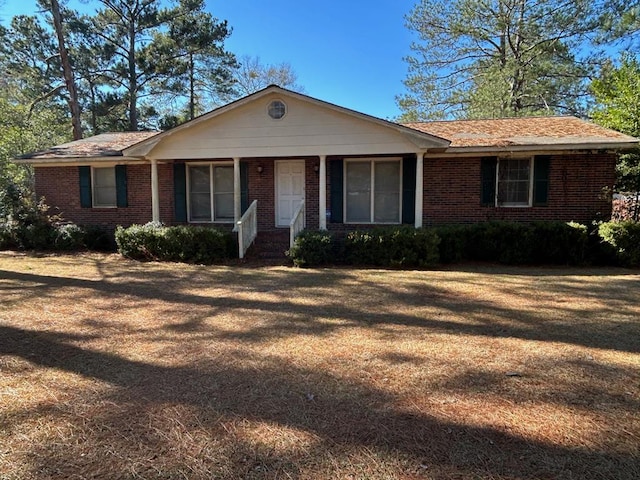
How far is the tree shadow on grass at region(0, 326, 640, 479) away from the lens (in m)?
2.22

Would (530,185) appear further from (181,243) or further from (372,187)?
(181,243)

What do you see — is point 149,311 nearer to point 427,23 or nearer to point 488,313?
point 488,313

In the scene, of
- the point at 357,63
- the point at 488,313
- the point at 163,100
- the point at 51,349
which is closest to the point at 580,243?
the point at 488,313

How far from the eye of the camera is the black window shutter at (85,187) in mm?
12750

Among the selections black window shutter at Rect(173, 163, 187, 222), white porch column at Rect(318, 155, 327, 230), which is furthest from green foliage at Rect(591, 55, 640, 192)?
black window shutter at Rect(173, 163, 187, 222)

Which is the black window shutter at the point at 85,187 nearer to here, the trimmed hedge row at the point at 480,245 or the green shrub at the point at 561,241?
the trimmed hedge row at the point at 480,245

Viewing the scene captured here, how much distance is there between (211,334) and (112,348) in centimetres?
100

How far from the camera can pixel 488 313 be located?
5.37 metres

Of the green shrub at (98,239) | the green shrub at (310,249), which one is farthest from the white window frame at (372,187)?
the green shrub at (98,239)

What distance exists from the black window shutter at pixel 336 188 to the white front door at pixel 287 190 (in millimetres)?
1028

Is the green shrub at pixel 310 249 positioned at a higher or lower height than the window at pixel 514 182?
lower

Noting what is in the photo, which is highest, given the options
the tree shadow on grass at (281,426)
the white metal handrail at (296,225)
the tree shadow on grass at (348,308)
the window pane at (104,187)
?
the window pane at (104,187)

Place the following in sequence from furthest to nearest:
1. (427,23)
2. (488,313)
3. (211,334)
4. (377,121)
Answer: (427,23) → (377,121) → (488,313) → (211,334)

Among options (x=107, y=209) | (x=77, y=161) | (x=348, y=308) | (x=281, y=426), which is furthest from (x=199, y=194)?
(x=281, y=426)
